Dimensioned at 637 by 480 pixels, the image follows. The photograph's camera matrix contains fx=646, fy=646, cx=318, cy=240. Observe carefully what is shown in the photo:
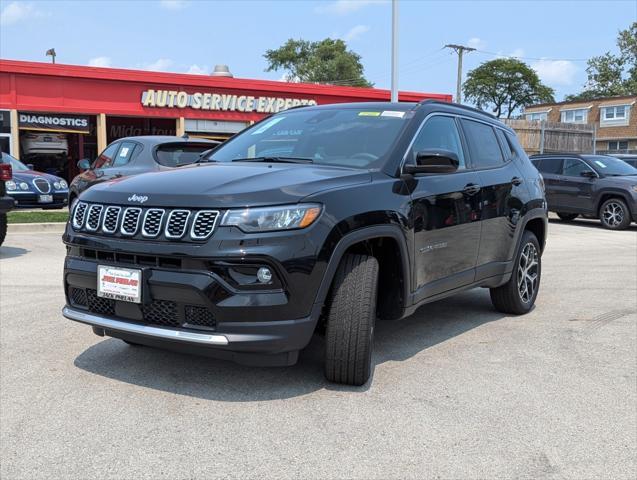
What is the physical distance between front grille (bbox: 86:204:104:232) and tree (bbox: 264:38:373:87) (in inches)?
2731

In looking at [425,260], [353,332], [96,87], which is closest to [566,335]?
[425,260]

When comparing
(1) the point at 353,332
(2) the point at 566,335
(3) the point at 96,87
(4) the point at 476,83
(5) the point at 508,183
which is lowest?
(2) the point at 566,335

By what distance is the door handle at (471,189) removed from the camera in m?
4.87

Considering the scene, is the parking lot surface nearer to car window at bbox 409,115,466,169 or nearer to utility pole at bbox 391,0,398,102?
car window at bbox 409,115,466,169

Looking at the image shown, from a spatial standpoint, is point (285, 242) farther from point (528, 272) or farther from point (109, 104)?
point (109, 104)

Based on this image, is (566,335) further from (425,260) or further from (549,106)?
(549,106)

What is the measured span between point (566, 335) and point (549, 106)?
60.9 meters

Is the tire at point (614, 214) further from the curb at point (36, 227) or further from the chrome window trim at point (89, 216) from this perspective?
the chrome window trim at point (89, 216)

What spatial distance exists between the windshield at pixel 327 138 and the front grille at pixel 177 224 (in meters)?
1.20

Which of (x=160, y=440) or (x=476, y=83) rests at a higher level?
(x=476, y=83)

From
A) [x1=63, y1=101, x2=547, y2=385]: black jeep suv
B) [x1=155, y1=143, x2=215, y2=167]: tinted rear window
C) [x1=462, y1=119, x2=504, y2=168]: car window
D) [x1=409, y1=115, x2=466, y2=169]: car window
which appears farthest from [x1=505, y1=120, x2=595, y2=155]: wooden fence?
[x1=63, y1=101, x2=547, y2=385]: black jeep suv

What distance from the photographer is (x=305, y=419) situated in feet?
11.1

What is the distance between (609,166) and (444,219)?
12.8 meters

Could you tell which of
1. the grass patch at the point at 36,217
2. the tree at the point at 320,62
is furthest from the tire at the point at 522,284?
the tree at the point at 320,62
